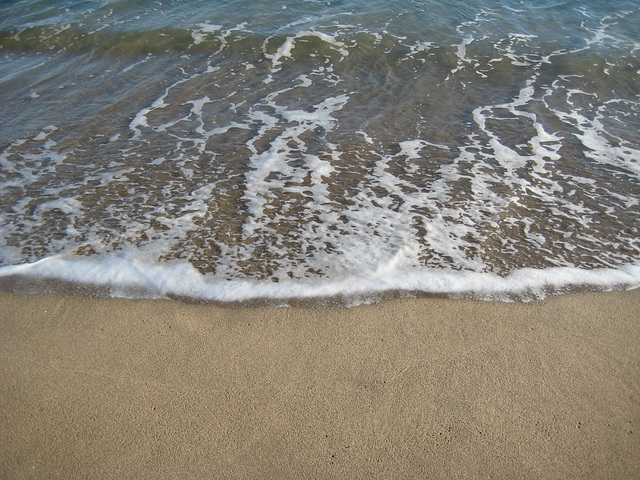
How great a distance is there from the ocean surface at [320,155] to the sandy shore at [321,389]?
275 millimetres

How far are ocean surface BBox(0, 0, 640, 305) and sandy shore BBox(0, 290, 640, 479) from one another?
10.8 inches

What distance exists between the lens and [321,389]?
2.81m

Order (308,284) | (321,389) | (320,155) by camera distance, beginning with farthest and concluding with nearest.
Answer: (320,155) → (308,284) → (321,389)

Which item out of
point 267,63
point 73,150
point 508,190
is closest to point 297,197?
point 508,190

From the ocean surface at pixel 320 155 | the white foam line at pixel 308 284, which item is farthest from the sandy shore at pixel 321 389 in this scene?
the ocean surface at pixel 320 155

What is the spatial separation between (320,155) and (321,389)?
3.30 metres

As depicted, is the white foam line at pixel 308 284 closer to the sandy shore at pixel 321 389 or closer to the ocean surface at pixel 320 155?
the ocean surface at pixel 320 155

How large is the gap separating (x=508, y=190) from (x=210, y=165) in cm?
338

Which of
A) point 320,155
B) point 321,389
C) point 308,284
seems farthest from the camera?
point 320,155

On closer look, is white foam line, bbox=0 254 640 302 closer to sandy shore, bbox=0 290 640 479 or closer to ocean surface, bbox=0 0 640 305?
ocean surface, bbox=0 0 640 305

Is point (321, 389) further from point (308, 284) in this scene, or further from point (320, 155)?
point (320, 155)

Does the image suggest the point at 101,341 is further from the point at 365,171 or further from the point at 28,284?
the point at 365,171

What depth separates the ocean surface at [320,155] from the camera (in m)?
3.74

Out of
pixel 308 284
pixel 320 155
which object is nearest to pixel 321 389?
pixel 308 284
